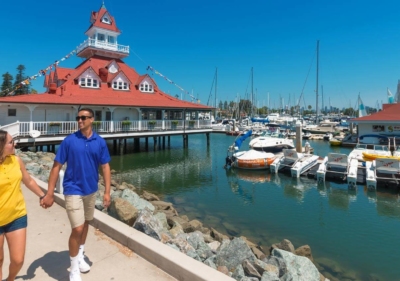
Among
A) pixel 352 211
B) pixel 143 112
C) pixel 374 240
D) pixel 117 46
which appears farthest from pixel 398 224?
pixel 117 46

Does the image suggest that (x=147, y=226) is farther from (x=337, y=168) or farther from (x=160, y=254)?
(x=337, y=168)

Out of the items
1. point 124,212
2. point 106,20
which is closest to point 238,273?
point 124,212

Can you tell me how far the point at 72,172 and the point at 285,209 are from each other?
416 inches

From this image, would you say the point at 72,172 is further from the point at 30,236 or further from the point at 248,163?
the point at 248,163

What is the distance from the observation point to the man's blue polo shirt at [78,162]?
3566 millimetres

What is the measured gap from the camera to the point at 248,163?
64.3 feet

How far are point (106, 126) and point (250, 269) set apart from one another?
20611 millimetres

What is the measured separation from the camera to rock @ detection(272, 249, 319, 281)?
543 centimetres

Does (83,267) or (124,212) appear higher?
(124,212)

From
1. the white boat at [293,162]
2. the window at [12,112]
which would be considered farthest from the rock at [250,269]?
the window at [12,112]

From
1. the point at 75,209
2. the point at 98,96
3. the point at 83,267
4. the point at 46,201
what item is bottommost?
the point at 83,267

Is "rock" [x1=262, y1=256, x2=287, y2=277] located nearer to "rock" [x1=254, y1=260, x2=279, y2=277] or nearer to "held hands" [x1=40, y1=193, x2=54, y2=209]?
"rock" [x1=254, y1=260, x2=279, y2=277]

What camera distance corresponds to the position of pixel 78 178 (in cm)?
359

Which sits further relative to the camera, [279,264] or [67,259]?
[279,264]
